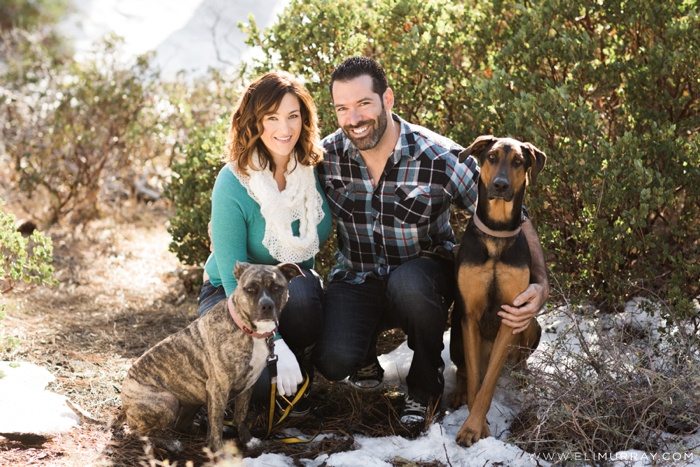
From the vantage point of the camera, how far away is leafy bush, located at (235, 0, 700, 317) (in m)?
4.17

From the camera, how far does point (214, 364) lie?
3.34 m

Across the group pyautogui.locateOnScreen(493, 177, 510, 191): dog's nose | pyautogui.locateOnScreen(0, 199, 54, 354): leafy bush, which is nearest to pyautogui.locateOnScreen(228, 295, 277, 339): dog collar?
pyautogui.locateOnScreen(493, 177, 510, 191): dog's nose

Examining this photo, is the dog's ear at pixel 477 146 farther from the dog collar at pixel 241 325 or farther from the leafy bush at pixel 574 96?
the dog collar at pixel 241 325

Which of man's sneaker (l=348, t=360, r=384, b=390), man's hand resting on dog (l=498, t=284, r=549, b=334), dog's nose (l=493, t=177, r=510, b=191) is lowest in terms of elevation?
man's sneaker (l=348, t=360, r=384, b=390)

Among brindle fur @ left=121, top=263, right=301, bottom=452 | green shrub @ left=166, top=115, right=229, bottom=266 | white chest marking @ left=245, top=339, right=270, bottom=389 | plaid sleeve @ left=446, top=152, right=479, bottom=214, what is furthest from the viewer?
green shrub @ left=166, top=115, right=229, bottom=266

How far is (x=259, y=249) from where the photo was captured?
388 cm

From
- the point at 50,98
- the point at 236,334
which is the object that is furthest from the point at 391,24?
the point at 50,98

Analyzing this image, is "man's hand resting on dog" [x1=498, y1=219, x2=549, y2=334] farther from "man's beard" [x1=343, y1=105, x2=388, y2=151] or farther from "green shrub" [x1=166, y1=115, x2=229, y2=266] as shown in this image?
"green shrub" [x1=166, y1=115, x2=229, y2=266]

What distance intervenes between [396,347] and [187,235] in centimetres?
221

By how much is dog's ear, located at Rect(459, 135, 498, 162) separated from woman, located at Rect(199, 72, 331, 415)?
37.2 inches

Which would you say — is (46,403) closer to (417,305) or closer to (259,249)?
(259,249)

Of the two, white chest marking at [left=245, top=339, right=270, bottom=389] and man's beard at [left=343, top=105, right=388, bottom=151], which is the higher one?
man's beard at [left=343, top=105, right=388, bottom=151]

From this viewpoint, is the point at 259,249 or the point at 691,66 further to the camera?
the point at 691,66

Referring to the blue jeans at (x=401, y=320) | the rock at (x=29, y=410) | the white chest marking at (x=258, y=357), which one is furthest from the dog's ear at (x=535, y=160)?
the rock at (x=29, y=410)
